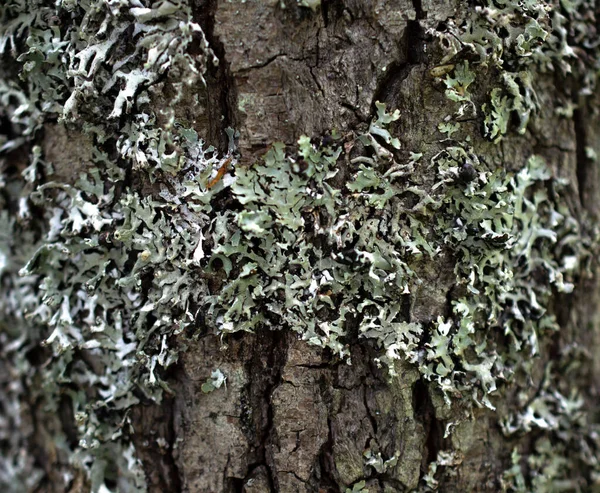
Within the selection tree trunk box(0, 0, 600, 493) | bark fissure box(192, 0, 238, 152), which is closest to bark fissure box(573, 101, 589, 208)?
tree trunk box(0, 0, 600, 493)

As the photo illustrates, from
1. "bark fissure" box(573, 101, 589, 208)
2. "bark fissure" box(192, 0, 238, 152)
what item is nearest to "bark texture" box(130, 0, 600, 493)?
"bark fissure" box(192, 0, 238, 152)

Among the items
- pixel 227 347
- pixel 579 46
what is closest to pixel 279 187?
pixel 227 347

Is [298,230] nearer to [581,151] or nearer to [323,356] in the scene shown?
[323,356]

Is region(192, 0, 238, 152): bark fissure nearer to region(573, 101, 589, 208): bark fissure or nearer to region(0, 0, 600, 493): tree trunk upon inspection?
region(0, 0, 600, 493): tree trunk

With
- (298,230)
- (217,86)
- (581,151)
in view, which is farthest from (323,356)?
(581,151)

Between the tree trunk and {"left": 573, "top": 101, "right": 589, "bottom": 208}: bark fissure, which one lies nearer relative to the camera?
the tree trunk

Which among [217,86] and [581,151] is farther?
[581,151]

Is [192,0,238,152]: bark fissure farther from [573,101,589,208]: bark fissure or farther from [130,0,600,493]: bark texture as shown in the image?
[573,101,589,208]: bark fissure

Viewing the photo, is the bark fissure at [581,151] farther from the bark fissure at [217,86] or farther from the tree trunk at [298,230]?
the bark fissure at [217,86]

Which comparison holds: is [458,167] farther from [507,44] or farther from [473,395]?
[473,395]
